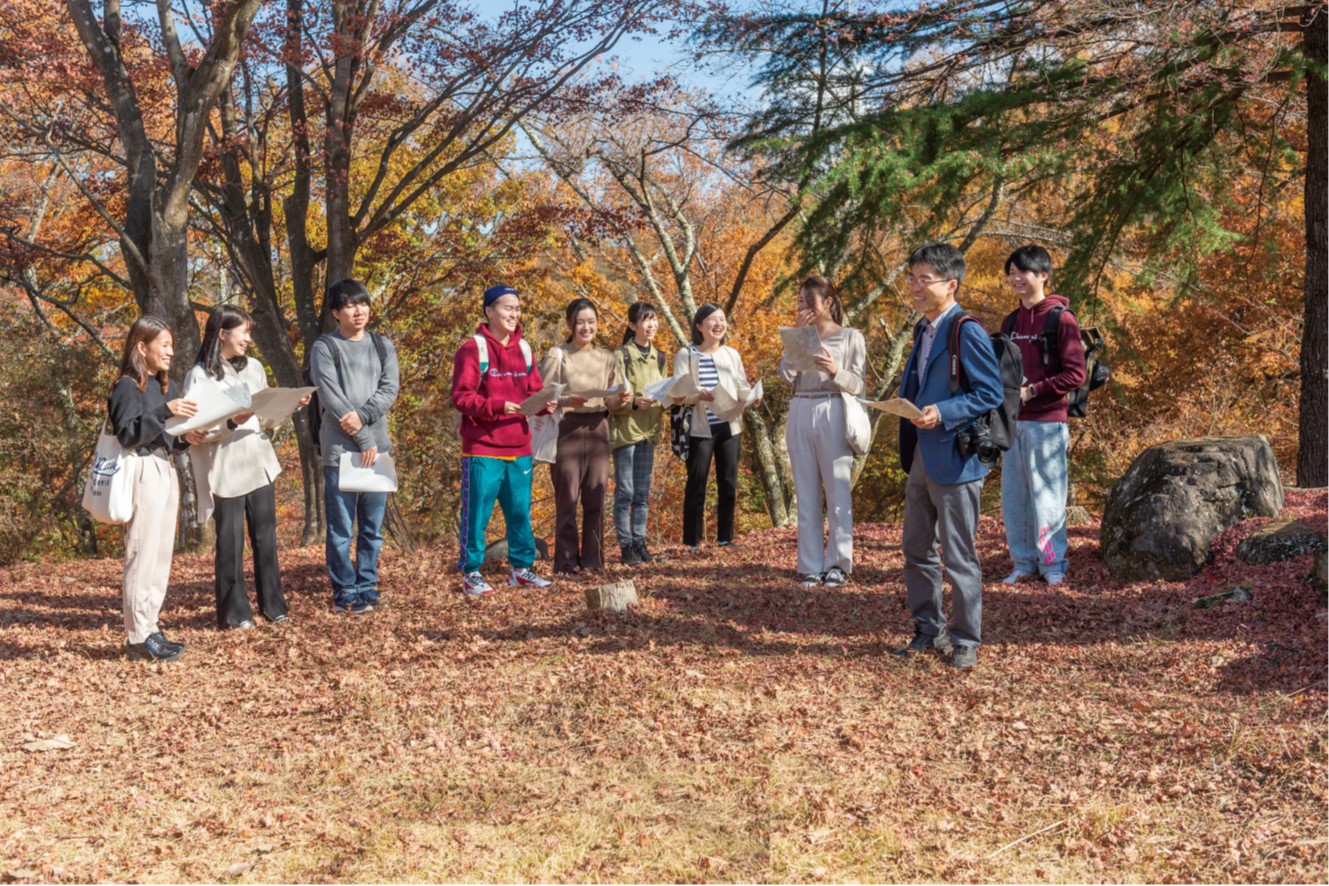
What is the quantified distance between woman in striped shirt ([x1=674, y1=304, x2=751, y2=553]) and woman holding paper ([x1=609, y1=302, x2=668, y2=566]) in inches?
11.4

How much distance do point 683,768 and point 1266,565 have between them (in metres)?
4.20

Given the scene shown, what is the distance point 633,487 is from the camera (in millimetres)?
8469

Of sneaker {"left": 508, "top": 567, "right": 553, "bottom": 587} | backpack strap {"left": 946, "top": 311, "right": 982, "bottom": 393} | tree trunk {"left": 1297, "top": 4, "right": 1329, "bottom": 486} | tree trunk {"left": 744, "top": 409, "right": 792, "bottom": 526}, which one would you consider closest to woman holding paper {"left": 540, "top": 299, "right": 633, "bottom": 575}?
sneaker {"left": 508, "top": 567, "right": 553, "bottom": 587}

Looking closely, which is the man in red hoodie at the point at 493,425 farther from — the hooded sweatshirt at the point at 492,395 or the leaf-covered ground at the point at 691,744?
the leaf-covered ground at the point at 691,744

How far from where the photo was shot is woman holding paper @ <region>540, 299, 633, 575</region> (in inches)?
308

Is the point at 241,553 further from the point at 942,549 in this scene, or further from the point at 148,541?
the point at 942,549

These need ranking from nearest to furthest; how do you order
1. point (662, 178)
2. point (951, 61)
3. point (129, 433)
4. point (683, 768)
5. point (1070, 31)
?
point (683, 768)
point (129, 433)
point (1070, 31)
point (951, 61)
point (662, 178)

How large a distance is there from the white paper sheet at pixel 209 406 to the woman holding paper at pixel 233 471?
24cm

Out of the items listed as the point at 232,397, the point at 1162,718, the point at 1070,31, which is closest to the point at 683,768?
the point at 1162,718

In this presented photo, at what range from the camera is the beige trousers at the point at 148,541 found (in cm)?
584

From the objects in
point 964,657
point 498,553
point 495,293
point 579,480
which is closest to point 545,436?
point 579,480

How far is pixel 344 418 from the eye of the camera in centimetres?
690

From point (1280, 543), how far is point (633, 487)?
435 cm

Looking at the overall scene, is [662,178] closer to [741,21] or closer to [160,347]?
[741,21]
